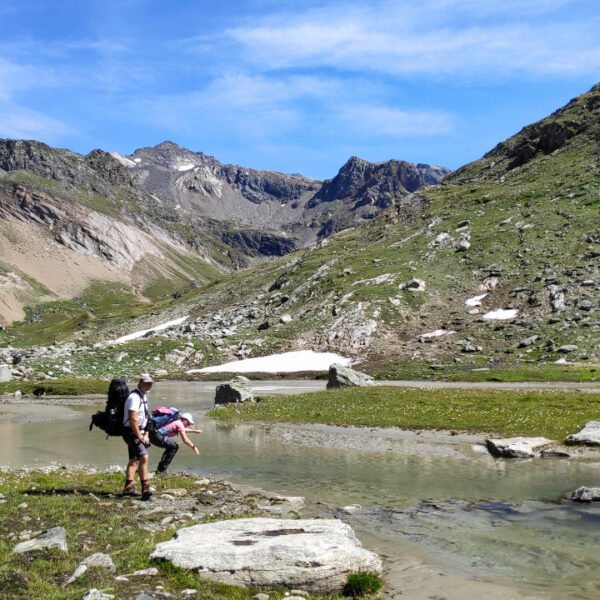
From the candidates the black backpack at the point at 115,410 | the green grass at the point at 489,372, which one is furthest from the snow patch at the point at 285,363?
the black backpack at the point at 115,410

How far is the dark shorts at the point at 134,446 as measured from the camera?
15742 mm

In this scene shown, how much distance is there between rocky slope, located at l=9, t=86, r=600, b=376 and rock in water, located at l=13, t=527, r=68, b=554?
5464cm

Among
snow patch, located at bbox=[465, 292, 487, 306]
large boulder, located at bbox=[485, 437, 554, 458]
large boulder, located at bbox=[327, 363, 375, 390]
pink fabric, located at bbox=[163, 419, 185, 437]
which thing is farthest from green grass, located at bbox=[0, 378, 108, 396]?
snow patch, located at bbox=[465, 292, 487, 306]

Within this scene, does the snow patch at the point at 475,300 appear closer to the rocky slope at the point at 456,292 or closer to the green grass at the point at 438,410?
the rocky slope at the point at 456,292

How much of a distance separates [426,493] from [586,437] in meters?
11.3

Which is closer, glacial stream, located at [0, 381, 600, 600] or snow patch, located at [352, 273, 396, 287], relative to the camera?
glacial stream, located at [0, 381, 600, 600]

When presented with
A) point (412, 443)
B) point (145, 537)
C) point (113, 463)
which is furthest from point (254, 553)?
point (412, 443)

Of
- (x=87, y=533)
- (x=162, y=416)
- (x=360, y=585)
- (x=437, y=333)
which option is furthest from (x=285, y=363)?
(x=360, y=585)

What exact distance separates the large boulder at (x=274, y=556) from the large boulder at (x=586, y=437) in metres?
17.7

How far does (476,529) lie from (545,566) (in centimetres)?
269

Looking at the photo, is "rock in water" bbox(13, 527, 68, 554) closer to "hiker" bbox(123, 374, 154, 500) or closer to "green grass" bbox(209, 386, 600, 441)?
"hiker" bbox(123, 374, 154, 500)

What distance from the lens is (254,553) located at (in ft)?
32.7

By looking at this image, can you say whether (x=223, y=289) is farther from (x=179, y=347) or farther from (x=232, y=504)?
(x=232, y=504)

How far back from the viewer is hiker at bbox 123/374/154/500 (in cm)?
1577
